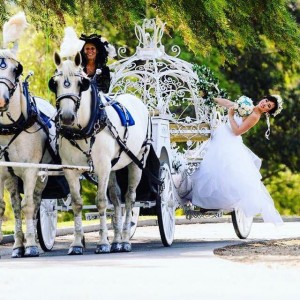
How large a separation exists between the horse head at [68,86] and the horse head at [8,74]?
451mm

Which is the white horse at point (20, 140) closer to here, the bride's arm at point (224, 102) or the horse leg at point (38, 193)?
the horse leg at point (38, 193)

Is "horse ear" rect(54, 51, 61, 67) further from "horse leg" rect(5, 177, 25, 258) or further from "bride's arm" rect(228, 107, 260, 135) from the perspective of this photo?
"bride's arm" rect(228, 107, 260, 135)

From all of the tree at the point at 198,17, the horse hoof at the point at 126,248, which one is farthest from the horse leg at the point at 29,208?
the tree at the point at 198,17

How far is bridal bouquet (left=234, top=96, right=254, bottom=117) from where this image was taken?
16.9 m

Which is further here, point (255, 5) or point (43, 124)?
point (255, 5)

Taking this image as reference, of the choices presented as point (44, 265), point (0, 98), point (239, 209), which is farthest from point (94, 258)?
point (239, 209)

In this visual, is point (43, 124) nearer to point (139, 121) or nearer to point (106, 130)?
point (106, 130)

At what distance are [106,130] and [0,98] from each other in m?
1.69

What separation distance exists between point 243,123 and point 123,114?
296 centimetres

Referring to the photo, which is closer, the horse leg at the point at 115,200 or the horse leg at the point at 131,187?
the horse leg at the point at 115,200

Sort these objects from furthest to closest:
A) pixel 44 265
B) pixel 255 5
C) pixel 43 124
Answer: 1. pixel 255 5
2. pixel 43 124
3. pixel 44 265

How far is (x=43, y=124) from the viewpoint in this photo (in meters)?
13.6

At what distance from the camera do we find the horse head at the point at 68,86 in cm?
1292

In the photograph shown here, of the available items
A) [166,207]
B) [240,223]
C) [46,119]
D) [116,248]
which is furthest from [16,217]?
[240,223]
